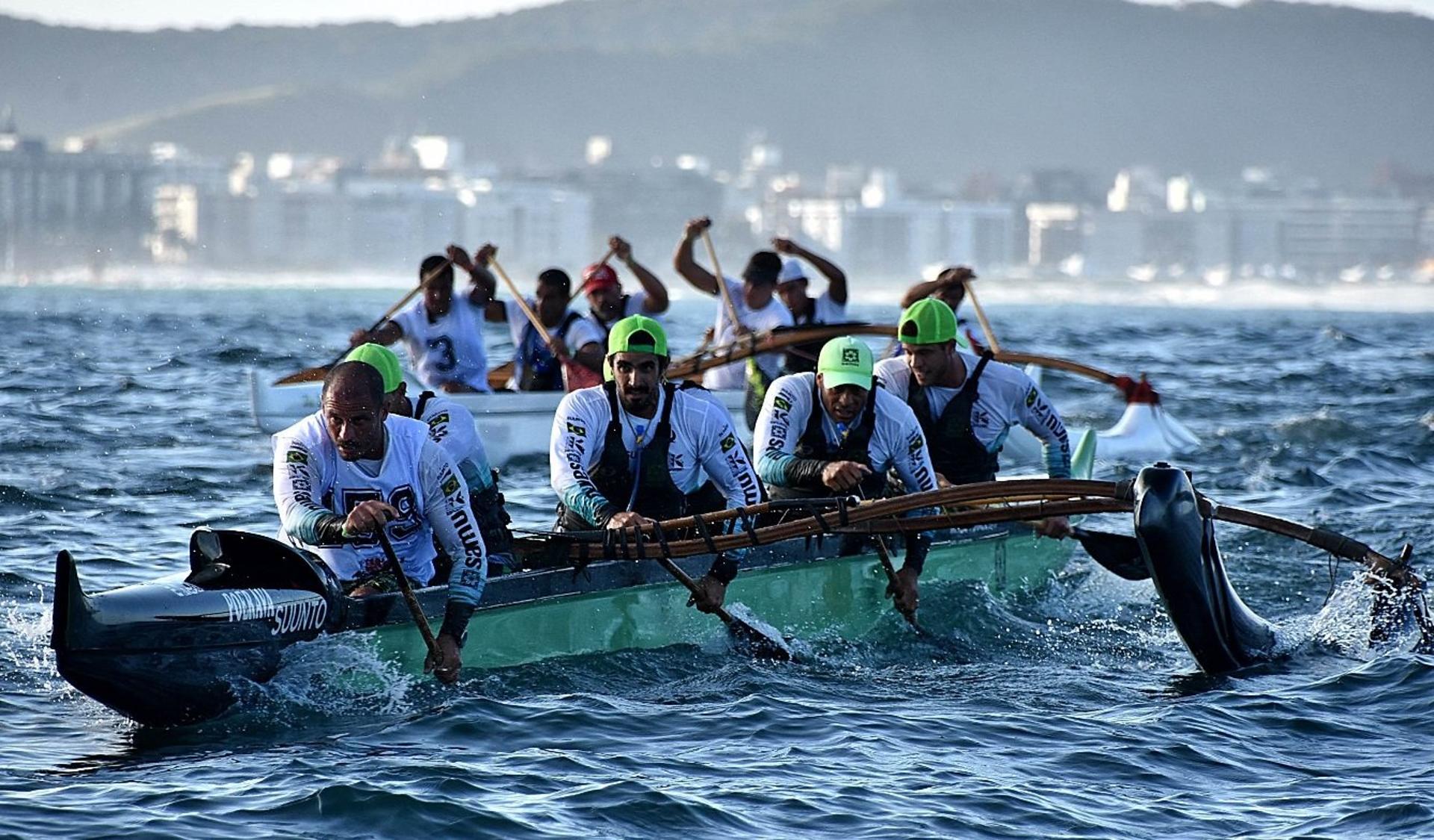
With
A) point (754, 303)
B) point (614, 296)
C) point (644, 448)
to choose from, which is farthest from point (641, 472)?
point (754, 303)

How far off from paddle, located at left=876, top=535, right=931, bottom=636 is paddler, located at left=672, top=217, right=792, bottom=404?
7.09m

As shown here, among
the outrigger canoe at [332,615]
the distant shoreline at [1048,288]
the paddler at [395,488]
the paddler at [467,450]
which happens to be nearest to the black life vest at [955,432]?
the outrigger canoe at [332,615]

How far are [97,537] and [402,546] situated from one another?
5.59 metres

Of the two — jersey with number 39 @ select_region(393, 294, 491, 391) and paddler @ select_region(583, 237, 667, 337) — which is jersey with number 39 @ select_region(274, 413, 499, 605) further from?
jersey with number 39 @ select_region(393, 294, 491, 391)

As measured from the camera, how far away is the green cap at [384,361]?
8734 mm

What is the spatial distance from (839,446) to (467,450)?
2200 mm

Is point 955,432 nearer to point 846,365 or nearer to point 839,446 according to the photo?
point 839,446

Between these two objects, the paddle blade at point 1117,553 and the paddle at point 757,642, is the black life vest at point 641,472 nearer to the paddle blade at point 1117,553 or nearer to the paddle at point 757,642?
the paddle at point 757,642

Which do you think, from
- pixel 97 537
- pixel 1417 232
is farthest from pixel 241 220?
pixel 97 537

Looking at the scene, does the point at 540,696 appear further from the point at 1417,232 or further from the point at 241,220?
the point at 1417,232

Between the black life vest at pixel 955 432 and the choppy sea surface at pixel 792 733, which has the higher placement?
the black life vest at pixel 955 432

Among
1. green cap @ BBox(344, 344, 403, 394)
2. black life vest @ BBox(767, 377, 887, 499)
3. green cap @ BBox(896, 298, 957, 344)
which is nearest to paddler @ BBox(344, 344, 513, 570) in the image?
green cap @ BBox(344, 344, 403, 394)

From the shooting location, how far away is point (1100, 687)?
30.9ft

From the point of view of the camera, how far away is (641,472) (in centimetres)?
965
